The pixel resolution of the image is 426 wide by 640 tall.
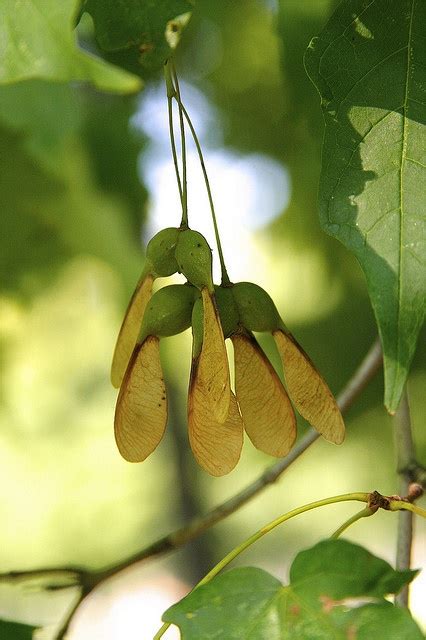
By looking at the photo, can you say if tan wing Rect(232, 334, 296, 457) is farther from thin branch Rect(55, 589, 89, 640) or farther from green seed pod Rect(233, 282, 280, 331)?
thin branch Rect(55, 589, 89, 640)

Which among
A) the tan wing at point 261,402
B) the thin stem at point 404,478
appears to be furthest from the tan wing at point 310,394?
the thin stem at point 404,478

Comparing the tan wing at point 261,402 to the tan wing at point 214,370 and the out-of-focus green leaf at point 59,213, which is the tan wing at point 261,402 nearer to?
the tan wing at point 214,370

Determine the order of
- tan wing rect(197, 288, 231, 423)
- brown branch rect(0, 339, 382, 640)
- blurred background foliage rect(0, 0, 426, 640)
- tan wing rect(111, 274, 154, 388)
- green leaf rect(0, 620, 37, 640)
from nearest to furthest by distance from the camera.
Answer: tan wing rect(197, 288, 231, 423) → tan wing rect(111, 274, 154, 388) → green leaf rect(0, 620, 37, 640) → brown branch rect(0, 339, 382, 640) → blurred background foliage rect(0, 0, 426, 640)

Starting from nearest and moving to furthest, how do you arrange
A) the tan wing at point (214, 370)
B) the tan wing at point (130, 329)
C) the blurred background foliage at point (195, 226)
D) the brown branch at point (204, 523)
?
the tan wing at point (214, 370)
the tan wing at point (130, 329)
the brown branch at point (204, 523)
the blurred background foliage at point (195, 226)

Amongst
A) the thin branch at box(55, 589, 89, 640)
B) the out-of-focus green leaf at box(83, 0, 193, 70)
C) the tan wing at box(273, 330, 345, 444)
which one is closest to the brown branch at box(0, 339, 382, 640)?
the thin branch at box(55, 589, 89, 640)

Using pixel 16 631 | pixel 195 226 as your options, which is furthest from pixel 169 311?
pixel 195 226

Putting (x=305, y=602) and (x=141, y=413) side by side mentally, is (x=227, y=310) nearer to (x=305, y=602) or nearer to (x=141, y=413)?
(x=141, y=413)
